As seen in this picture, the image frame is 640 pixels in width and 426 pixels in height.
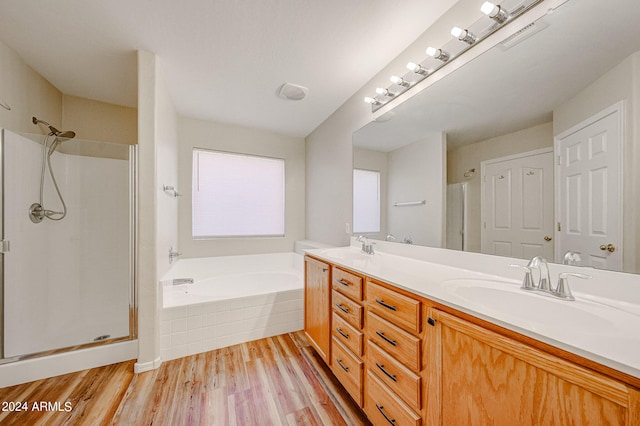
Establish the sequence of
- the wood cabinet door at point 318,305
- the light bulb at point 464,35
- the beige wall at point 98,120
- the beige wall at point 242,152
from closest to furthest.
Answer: the light bulb at point 464,35, the wood cabinet door at point 318,305, the beige wall at point 98,120, the beige wall at point 242,152

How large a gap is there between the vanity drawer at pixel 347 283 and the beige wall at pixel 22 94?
2650 millimetres

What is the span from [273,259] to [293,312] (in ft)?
3.63

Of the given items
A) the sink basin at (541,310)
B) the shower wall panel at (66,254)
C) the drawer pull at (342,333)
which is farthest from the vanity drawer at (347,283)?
the shower wall panel at (66,254)

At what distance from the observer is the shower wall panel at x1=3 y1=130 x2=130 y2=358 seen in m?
1.77

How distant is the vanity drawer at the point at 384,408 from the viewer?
103 cm

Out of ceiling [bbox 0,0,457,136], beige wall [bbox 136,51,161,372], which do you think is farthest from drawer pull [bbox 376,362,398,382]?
ceiling [bbox 0,0,457,136]

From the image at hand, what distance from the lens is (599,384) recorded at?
1.75 feet

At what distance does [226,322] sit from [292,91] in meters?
2.29

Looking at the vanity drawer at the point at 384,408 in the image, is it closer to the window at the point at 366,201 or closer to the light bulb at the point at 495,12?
the window at the point at 366,201

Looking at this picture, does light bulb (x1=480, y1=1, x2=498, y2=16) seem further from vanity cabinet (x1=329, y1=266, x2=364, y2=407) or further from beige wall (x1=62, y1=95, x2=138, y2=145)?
beige wall (x1=62, y1=95, x2=138, y2=145)

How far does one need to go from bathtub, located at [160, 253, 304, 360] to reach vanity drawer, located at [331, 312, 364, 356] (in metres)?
0.92

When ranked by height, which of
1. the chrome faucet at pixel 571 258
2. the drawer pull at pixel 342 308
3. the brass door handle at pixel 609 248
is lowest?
the drawer pull at pixel 342 308

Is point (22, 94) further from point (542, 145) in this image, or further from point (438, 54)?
point (542, 145)

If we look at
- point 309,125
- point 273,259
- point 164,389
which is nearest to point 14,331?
point 164,389
